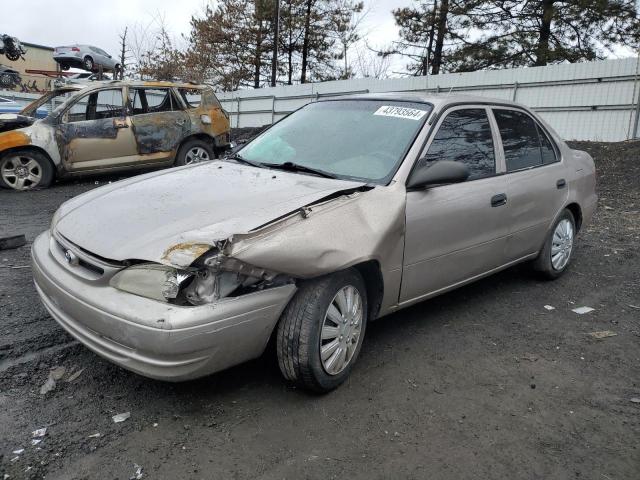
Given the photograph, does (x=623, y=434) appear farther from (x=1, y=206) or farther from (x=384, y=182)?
(x=1, y=206)

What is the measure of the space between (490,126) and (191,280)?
8.91 feet

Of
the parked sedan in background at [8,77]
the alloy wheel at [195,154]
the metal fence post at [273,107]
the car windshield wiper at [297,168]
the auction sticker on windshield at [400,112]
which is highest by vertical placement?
the parked sedan in background at [8,77]

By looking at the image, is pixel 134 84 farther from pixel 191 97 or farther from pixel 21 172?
pixel 21 172

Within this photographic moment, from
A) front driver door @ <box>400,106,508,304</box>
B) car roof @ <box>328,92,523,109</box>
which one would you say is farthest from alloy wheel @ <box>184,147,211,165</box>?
front driver door @ <box>400,106,508,304</box>

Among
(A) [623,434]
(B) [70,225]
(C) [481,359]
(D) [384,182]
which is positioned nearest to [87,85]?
(B) [70,225]

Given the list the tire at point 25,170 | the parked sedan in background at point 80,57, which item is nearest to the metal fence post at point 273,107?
the parked sedan in background at point 80,57

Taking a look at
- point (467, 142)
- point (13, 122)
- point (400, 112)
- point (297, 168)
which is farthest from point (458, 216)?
point (13, 122)

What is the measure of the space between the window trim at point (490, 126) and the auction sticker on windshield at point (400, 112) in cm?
12

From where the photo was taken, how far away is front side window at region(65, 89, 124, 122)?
8.70 meters

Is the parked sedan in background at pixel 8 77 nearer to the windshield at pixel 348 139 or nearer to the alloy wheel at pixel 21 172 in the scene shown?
the alloy wheel at pixel 21 172

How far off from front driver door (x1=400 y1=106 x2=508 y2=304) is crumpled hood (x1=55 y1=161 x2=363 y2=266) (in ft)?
1.71

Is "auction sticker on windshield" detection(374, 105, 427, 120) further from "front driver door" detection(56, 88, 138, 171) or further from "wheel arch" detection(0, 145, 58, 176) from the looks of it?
"wheel arch" detection(0, 145, 58, 176)

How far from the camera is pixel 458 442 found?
2447 mm

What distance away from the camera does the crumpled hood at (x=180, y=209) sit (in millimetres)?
2422
